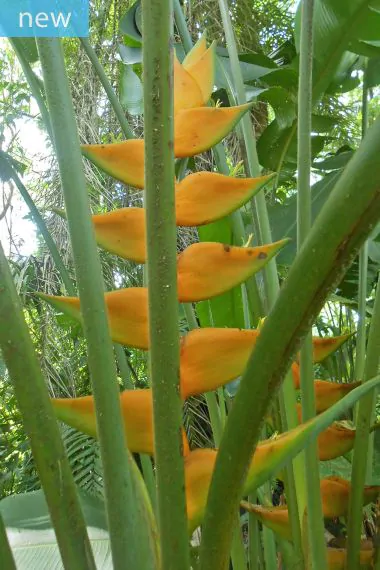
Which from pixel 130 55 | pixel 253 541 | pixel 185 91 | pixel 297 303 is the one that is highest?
pixel 130 55

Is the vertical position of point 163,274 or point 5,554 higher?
point 163,274

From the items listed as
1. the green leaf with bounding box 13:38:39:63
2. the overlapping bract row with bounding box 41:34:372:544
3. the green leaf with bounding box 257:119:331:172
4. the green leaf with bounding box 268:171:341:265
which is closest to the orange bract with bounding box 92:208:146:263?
the overlapping bract row with bounding box 41:34:372:544

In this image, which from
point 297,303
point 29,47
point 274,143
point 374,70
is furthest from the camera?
point 274,143

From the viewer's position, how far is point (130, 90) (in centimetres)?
95

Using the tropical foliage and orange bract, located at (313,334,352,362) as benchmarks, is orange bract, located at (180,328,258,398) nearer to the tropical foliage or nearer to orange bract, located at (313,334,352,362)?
the tropical foliage

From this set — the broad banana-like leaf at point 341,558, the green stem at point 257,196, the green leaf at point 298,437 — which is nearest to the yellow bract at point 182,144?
the green stem at point 257,196

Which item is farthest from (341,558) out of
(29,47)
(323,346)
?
(29,47)

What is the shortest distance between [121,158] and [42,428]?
0.22 m

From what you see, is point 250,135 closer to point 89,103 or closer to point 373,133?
point 373,133

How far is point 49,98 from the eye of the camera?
0.33 metres

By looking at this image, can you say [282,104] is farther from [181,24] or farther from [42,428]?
[42,428]

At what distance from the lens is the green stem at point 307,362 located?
0.38m

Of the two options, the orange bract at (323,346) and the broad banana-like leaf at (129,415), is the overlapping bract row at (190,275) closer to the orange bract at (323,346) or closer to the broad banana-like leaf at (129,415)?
the broad banana-like leaf at (129,415)

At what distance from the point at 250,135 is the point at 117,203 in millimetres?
1568
